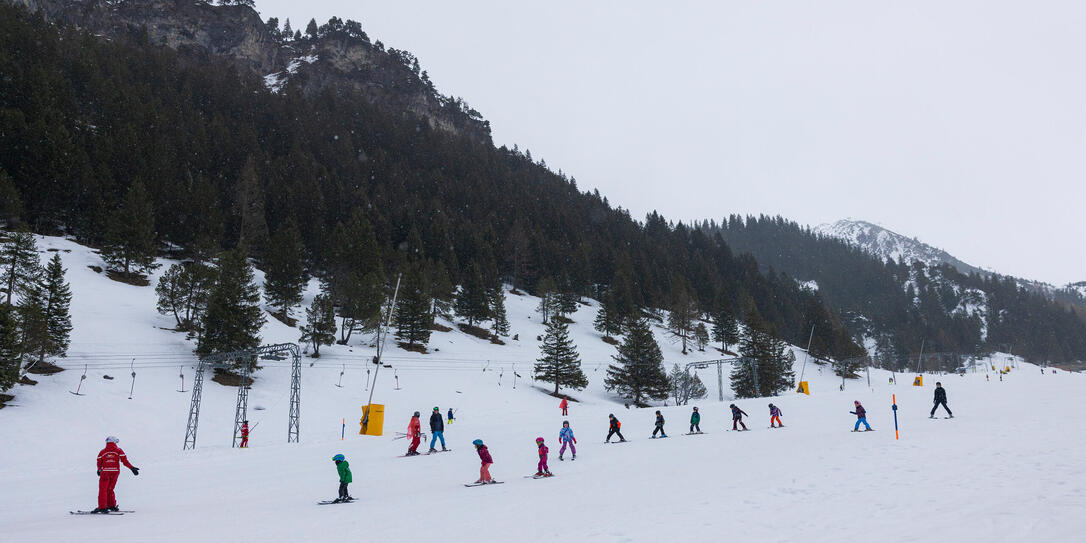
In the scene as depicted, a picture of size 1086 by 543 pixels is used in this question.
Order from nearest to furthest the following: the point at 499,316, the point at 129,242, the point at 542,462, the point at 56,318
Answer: the point at 542,462 < the point at 56,318 < the point at 129,242 < the point at 499,316

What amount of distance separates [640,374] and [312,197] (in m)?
57.2

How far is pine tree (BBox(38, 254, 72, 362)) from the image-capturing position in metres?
32.7

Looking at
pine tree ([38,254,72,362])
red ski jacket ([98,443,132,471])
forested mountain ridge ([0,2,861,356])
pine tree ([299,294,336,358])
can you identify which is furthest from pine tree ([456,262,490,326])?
red ski jacket ([98,443,132,471])

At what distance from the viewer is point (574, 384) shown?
168 feet

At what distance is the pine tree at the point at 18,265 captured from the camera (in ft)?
126

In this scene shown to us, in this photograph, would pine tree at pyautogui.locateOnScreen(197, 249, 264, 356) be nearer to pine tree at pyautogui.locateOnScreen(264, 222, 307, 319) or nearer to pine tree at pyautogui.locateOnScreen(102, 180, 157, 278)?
pine tree at pyautogui.locateOnScreen(264, 222, 307, 319)

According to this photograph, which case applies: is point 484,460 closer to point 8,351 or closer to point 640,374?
point 8,351

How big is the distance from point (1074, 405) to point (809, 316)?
76.0m

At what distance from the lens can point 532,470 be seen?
1658cm

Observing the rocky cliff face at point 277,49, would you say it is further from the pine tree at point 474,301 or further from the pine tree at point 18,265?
the pine tree at point 18,265

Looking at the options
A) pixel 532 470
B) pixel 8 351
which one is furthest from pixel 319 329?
pixel 532 470

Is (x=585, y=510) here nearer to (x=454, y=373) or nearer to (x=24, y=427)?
(x=24, y=427)

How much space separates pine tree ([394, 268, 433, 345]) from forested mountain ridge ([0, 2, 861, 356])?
1.96ft

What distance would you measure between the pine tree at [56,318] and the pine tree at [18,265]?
3.25 meters
